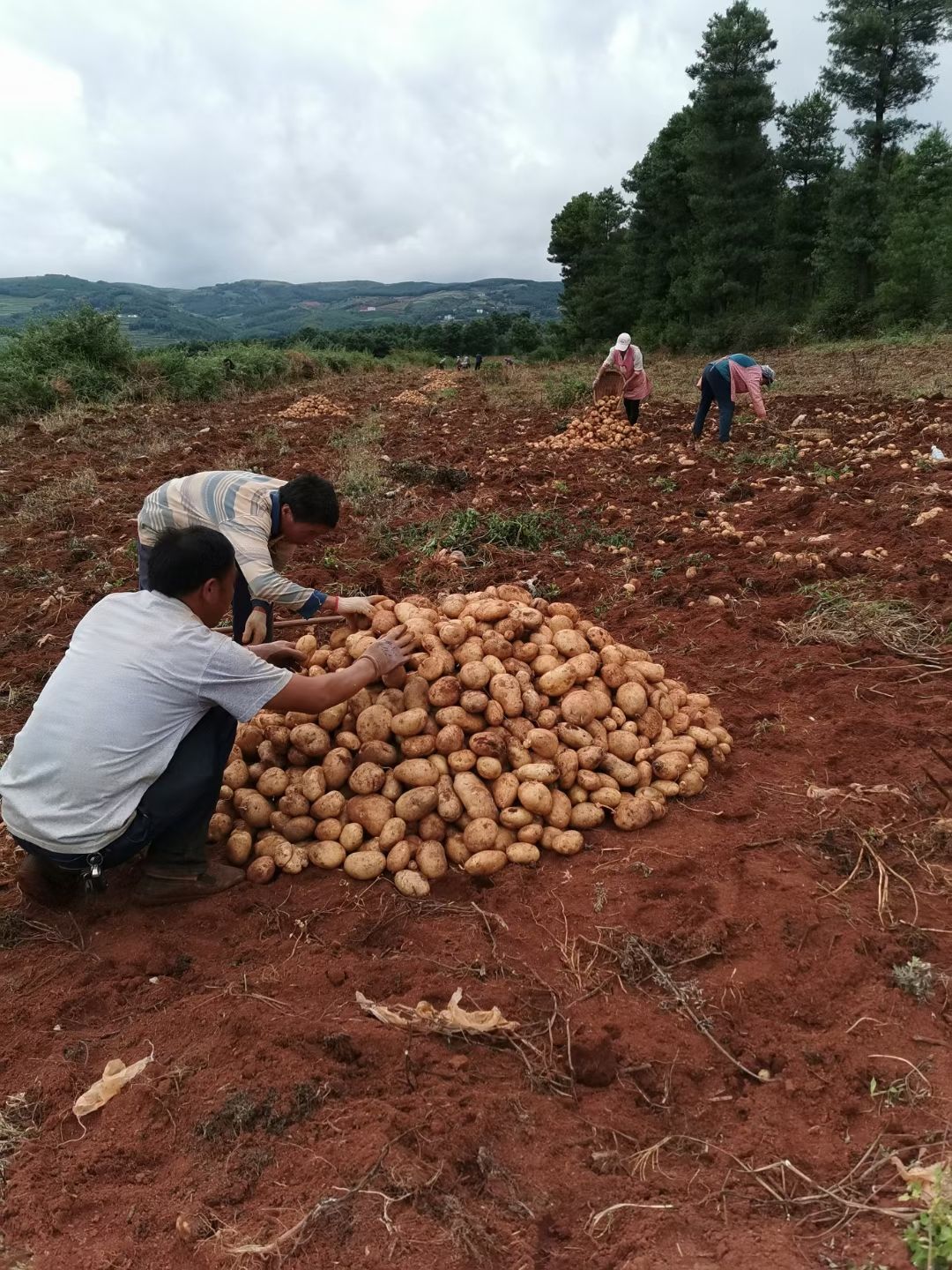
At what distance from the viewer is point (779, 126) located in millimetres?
25562

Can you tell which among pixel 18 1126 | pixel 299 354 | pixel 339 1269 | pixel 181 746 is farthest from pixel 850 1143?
pixel 299 354

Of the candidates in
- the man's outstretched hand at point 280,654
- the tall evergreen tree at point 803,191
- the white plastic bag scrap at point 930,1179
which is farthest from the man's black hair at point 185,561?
the tall evergreen tree at point 803,191

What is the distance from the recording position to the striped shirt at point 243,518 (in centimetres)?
364

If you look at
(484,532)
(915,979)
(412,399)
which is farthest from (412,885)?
(412,399)

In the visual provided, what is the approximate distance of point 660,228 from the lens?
1202 inches

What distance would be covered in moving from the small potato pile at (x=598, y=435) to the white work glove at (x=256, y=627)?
7196mm

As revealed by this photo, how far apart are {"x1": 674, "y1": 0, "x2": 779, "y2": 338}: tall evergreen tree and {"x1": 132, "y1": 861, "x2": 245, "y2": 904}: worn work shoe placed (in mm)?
25573

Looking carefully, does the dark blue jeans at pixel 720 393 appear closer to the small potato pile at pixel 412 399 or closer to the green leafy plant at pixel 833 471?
the green leafy plant at pixel 833 471

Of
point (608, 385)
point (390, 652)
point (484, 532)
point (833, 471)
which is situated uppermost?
point (608, 385)

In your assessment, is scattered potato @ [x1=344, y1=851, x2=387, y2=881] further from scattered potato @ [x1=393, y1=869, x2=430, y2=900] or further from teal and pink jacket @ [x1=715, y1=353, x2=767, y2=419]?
teal and pink jacket @ [x1=715, y1=353, x2=767, y2=419]

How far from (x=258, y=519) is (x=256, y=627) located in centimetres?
61

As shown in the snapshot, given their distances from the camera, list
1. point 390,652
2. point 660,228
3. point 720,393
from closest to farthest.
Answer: point 390,652 → point 720,393 → point 660,228

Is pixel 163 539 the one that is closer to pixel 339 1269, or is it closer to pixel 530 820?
pixel 530 820

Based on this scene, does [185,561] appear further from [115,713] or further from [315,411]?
[315,411]
